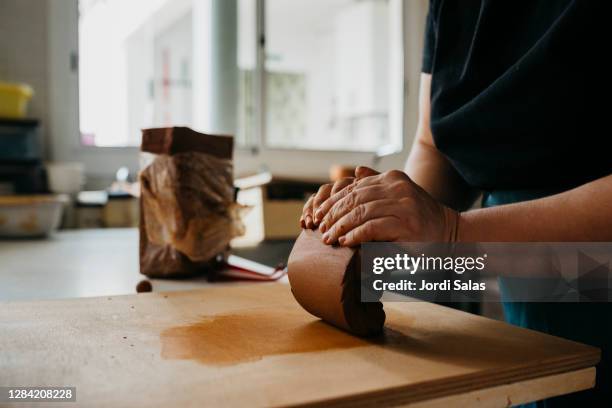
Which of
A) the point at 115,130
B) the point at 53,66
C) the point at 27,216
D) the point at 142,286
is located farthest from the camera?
the point at 115,130

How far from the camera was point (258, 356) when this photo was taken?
0.63m

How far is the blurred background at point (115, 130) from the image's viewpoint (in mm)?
1663

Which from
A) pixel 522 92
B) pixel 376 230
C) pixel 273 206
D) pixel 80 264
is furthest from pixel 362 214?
pixel 273 206

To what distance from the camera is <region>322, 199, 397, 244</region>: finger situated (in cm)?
73

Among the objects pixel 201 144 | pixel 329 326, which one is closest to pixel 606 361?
pixel 329 326

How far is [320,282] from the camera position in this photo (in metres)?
0.76

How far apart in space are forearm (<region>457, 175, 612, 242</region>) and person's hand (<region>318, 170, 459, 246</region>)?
4 cm

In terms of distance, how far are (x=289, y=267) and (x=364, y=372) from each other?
28 centimetres

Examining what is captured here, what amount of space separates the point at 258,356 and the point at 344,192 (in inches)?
11.4

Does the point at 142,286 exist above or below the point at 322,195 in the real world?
below

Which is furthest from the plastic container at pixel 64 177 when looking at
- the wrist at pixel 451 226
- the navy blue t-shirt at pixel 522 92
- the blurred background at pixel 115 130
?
the wrist at pixel 451 226

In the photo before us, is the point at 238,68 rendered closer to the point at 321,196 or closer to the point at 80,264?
the point at 80,264

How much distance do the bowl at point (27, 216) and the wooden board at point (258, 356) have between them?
1143 mm

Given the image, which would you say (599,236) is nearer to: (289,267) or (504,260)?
(504,260)
